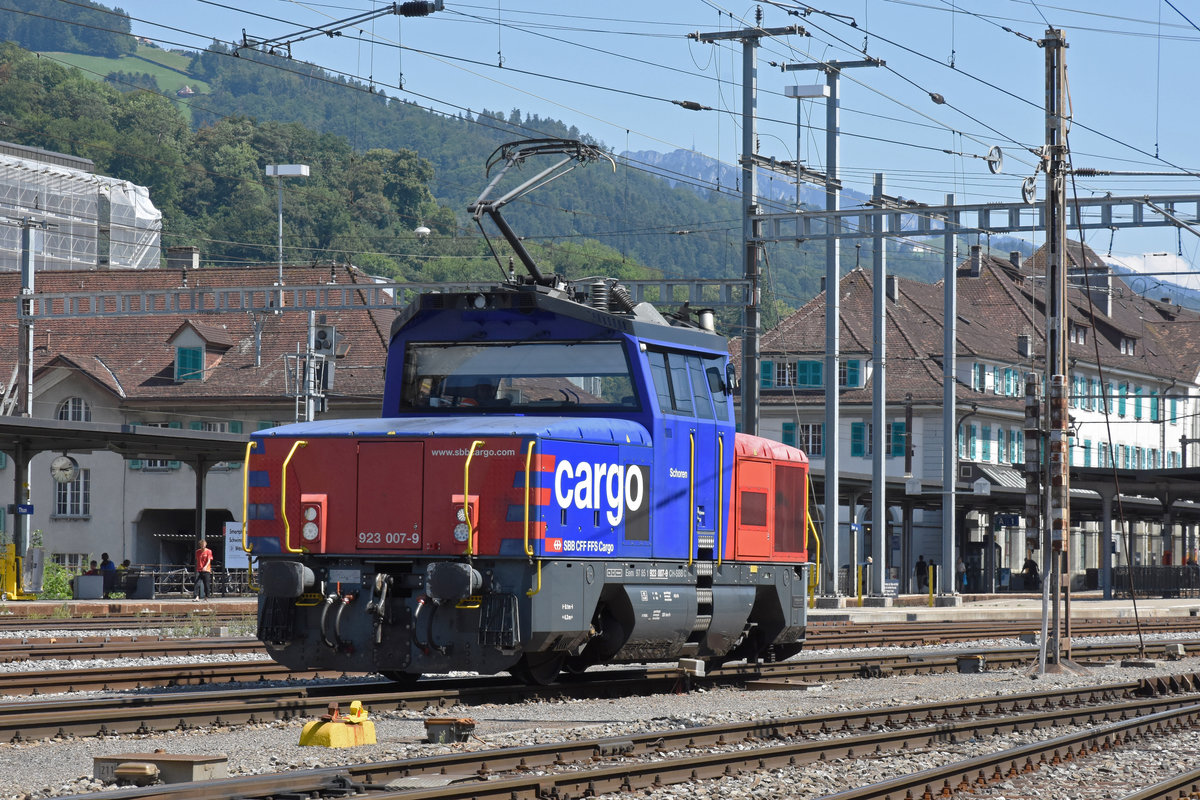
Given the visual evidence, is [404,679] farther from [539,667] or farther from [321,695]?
[539,667]

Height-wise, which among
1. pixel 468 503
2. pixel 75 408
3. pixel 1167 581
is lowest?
pixel 1167 581

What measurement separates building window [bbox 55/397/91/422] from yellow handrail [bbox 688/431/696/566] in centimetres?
4721

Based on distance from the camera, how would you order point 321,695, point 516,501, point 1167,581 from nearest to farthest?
point 516,501, point 321,695, point 1167,581

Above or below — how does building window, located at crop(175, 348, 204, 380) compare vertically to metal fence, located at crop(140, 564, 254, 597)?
above

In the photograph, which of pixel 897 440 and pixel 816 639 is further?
pixel 897 440

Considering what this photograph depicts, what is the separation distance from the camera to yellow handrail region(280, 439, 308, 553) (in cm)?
1393

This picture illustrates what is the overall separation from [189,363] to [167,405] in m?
2.05

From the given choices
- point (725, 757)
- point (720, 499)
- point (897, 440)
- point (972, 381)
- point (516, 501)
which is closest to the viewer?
point (725, 757)

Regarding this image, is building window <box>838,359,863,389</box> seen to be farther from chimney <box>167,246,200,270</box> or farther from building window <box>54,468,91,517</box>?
building window <box>54,468,91,517</box>

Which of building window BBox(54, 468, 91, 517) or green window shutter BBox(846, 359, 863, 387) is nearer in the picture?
building window BBox(54, 468, 91, 517)

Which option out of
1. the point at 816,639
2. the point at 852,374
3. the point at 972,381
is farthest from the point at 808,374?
the point at 816,639

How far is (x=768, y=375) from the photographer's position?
76.8 meters

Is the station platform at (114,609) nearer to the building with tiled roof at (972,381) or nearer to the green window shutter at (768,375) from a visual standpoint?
the building with tiled roof at (972,381)

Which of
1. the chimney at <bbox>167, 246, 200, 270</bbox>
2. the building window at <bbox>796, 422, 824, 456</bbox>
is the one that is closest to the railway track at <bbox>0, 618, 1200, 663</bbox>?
the building window at <bbox>796, 422, 824, 456</bbox>
